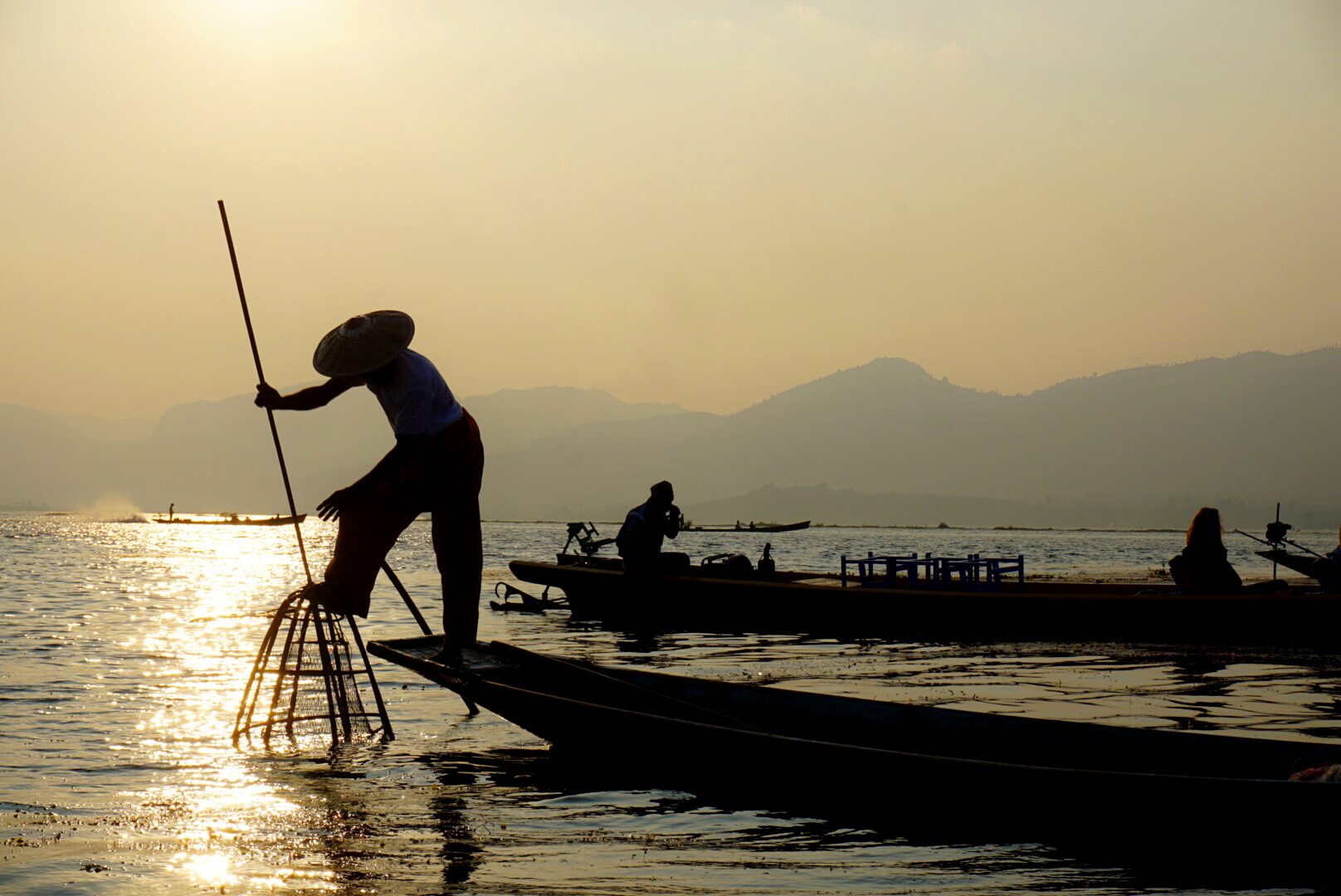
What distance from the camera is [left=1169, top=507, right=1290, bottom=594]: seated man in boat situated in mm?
14945

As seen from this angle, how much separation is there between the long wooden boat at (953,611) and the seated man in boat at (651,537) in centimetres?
28

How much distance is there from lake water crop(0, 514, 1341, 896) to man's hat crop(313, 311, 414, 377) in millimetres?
1890

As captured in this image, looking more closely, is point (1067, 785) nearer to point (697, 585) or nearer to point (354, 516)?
point (354, 516)

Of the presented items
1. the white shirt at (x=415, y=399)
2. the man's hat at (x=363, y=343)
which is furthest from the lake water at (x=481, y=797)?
the man's hat at (x=363, y=343)

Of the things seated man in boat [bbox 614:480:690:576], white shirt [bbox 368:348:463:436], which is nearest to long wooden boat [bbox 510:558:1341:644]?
seated man in boat [bbox 614:480:690:576]

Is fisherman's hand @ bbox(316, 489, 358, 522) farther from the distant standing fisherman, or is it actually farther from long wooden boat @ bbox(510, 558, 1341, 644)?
long wooden boat @ bbox(510, 558, 1341, 644)

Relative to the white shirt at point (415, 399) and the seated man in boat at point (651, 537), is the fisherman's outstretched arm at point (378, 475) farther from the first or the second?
the seated man in boat at point (651, 537)

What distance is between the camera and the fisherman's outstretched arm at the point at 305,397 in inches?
299

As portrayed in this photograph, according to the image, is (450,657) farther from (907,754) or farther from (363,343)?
(907,754)

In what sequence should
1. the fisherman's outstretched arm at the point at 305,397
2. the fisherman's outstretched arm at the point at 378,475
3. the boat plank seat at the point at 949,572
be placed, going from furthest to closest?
the boat plank seat at the point at 949,572 → the fisherman's outstretched arm at the point at 305,397 → the fisherman's outstretched arm at the point at 378,475

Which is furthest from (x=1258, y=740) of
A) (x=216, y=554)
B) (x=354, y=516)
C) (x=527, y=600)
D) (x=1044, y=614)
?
(x=216, y=554)

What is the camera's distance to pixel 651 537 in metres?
18.7

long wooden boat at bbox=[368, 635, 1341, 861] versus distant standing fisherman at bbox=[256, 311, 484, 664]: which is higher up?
distant standing fisherman at bbox=[256, 311, 484, 664]

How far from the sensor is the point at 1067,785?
16.8ft
